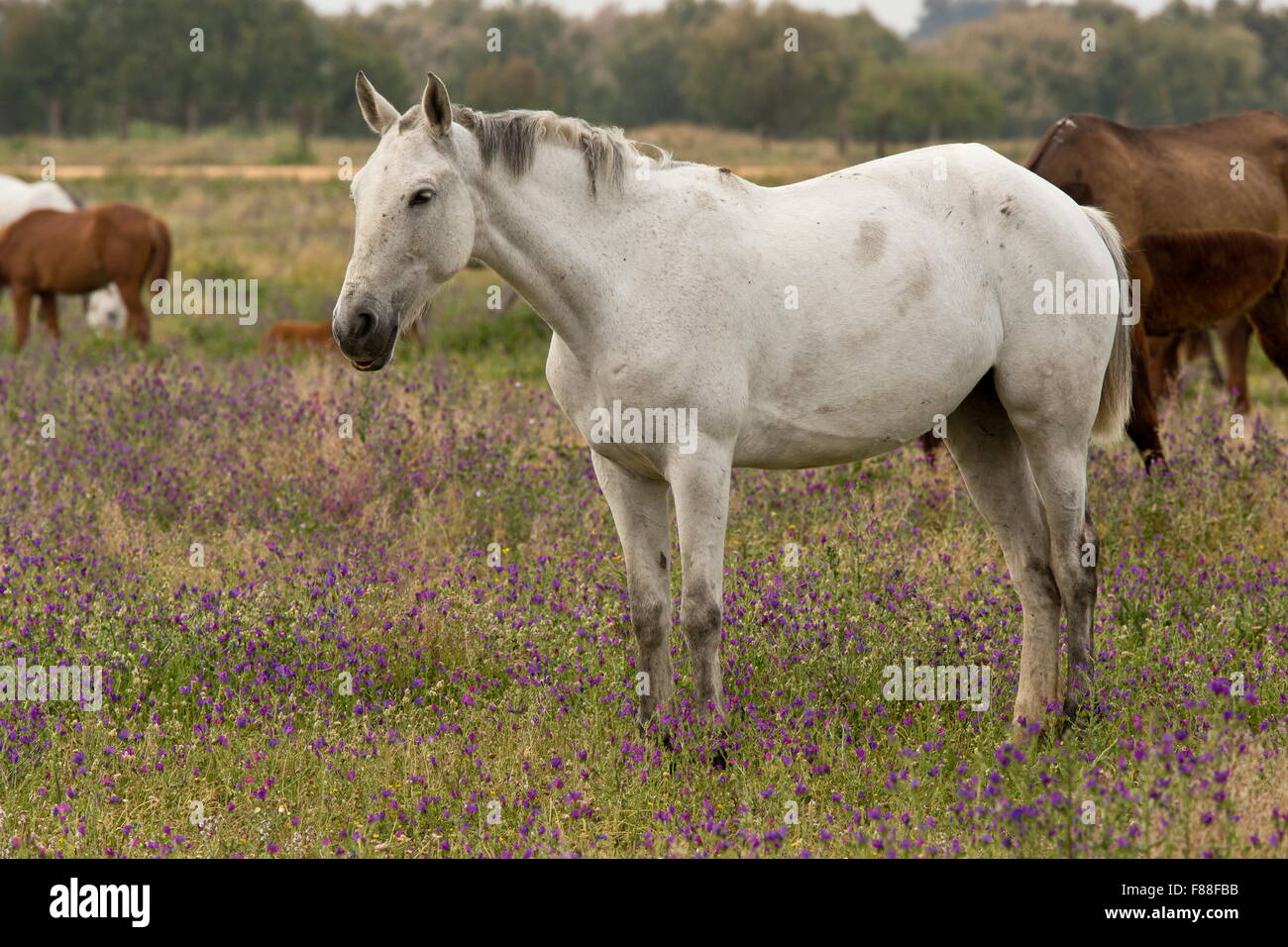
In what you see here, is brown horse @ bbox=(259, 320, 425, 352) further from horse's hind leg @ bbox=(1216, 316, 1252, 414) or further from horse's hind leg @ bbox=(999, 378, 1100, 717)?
horse's hind leg @ bbox=(999, 378, 1100, 717)

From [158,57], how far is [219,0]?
7.03m

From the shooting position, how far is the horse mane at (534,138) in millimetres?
4148

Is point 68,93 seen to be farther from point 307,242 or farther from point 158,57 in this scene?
point 307,242

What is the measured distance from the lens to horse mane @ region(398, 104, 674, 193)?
4148 mm

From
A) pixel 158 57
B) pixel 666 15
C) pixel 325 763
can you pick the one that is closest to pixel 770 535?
pixel 325 763

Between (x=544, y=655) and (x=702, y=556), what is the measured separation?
1246 millimetres

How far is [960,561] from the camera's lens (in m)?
6.37

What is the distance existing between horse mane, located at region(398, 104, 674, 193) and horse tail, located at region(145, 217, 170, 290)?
37.8 ft

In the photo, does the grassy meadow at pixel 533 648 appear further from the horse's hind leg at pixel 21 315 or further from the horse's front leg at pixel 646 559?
the horse's hind leg at pixel 21 315

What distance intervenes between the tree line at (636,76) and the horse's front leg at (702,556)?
5006cm

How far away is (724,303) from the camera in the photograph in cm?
420
